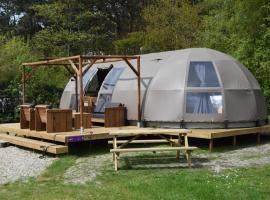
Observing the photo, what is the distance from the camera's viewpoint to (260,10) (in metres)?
19.4

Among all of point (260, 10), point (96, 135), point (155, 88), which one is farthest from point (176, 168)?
point (260, 10)

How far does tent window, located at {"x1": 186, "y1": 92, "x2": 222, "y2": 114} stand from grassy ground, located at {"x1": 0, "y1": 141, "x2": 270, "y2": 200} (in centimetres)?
385

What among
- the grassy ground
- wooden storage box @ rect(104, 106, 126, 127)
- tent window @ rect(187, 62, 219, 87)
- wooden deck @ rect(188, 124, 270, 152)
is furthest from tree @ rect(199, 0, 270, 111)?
the grassy ground

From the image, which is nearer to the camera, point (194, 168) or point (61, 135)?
point (194, 168)

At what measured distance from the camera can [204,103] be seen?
1304cm

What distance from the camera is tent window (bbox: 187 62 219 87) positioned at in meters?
13.3

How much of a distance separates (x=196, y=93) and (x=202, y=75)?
741 mm

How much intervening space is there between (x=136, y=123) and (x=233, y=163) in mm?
4613

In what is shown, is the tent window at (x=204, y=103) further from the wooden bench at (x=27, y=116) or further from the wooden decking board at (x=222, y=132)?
the wooden bench at (x=27, y=116)

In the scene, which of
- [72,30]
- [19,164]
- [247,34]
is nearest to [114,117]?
[19,164]

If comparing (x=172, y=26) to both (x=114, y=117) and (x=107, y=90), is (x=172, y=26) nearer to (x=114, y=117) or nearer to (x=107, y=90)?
(x=107, y=90)

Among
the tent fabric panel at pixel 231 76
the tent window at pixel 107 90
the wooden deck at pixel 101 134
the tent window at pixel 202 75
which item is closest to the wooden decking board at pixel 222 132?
the wooden deck at pixel 101 134

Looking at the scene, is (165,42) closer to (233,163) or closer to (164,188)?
(233,163)

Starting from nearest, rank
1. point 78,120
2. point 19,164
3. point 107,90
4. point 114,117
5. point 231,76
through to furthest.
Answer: point 19,164
point 78,120
point 231,76
point 114,117
point 107,90
